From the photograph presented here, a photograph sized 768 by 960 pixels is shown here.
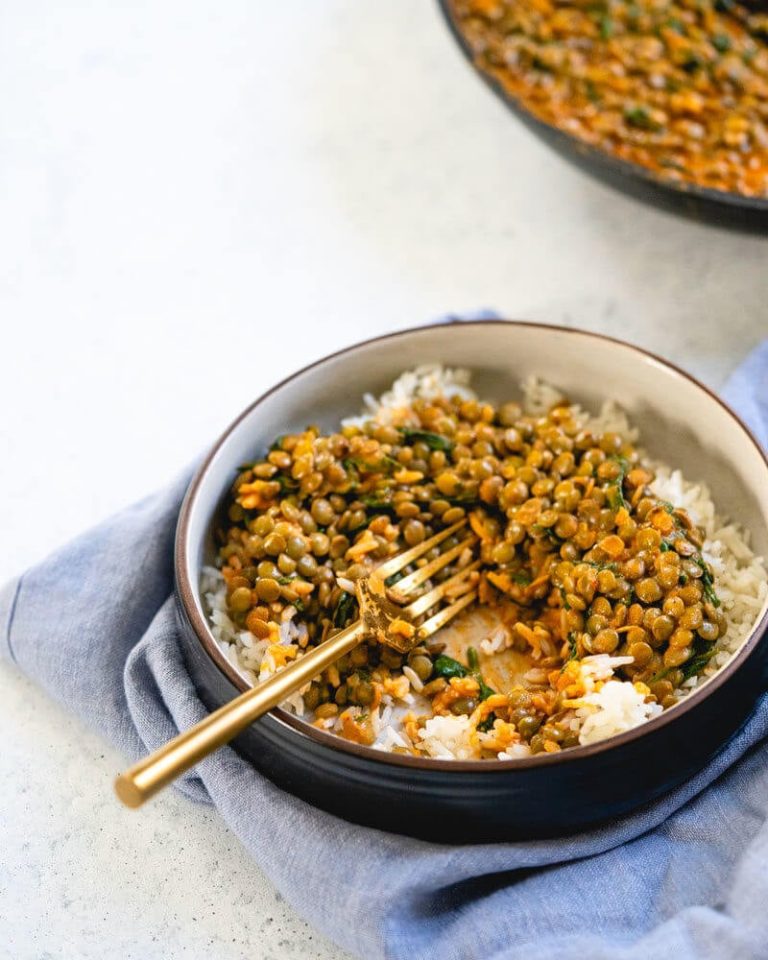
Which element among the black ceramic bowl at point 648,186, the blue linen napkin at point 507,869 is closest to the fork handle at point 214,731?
the blue linen napkin at point 507,869

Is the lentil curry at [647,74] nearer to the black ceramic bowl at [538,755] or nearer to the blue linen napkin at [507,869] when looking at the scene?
the black ceramic bowl at [538,755]

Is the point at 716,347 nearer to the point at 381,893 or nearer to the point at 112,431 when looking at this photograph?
the point at 112,431

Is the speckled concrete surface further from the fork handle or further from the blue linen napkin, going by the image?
the fork handle

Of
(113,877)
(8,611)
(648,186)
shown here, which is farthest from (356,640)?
(648,186)

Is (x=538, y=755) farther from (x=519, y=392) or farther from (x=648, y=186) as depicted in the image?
(x=648, y=186)

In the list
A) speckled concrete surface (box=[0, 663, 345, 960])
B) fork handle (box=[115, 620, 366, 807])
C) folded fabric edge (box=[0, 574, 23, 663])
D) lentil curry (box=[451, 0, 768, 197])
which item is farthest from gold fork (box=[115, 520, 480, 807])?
lentil curry (box=[451, 0, 768, 197])
